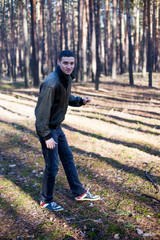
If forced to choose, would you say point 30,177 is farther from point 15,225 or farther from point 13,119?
point 13,119

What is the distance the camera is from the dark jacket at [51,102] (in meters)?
3.54

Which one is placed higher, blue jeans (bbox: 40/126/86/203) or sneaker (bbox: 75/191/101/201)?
blue jeans (bbox: 40/126/86/203)

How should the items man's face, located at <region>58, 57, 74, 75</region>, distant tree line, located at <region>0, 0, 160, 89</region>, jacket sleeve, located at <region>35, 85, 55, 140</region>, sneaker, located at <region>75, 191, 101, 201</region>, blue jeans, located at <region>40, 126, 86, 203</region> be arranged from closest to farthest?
jacket sleeve, located at <region>35, 85, 55, 140</region>, man's face, located at <region>58, 57, 74, 75</region>, blue jeans, located at <region>40, 126, 86, 203</region>, sneaker, located at <region>75, 191, 101, 201</region>, distant tree line, located at <region>0, 0, 160, 89</region>

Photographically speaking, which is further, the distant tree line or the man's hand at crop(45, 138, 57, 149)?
the distant tree line

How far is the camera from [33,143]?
27.3ft

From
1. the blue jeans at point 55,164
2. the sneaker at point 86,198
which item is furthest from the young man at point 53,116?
the sneaker at point 86,198

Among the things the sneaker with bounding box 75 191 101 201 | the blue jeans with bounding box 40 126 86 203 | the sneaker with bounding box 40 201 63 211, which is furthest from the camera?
the sneaker with bounding box 75 191 101 201

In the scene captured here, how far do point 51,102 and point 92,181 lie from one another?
256 centimetres

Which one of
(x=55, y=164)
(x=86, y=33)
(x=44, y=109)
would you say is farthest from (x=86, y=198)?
(x=86, y=33)

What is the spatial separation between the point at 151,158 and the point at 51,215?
141 inches

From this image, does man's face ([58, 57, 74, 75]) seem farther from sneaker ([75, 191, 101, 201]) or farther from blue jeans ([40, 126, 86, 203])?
sneaker ([75, 191, 101, 201])

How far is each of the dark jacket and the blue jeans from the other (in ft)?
0.71

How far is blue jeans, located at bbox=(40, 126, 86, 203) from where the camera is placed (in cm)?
385

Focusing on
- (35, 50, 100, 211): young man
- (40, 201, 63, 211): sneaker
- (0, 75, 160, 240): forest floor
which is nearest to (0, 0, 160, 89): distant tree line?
(0, 75, 160, 240): forest floor
